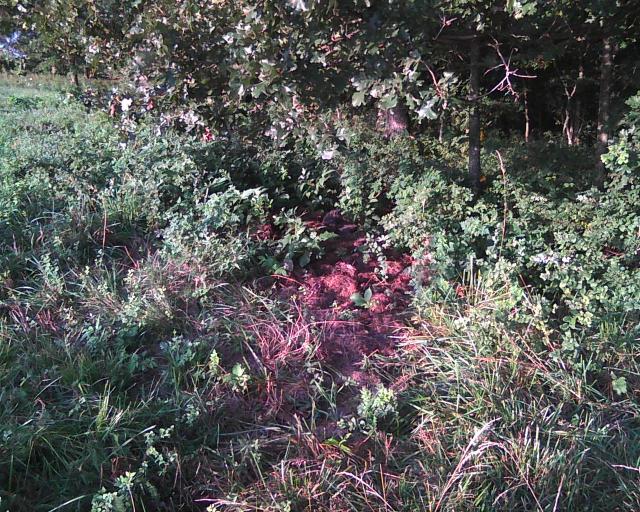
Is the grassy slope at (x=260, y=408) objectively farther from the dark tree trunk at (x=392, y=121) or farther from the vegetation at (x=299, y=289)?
the dark tree trunk at (x=392, y=121)

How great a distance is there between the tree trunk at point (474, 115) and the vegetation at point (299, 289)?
0.03m

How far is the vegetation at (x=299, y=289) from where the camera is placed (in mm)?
2502

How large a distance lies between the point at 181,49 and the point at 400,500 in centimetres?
276

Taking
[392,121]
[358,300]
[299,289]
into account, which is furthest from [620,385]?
[392,121]

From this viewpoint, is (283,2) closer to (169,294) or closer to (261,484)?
(169,294)

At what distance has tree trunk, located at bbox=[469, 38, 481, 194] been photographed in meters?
4.68

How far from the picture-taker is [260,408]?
2875 millimetres

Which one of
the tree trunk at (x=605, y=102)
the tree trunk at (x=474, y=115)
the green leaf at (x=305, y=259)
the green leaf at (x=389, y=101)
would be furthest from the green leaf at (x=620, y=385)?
the tree trunk at (x=605, y=102)

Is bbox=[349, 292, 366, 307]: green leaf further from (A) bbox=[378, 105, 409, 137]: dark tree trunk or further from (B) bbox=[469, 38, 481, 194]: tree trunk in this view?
(A) bbox=[378, 105, 409, 137]: dark tree trunk

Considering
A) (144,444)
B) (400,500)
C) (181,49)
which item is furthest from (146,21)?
(400,500)

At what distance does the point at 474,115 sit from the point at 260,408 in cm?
329

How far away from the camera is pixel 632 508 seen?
2416 millimetres

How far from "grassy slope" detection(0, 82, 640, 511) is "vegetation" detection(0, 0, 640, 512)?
0.01m

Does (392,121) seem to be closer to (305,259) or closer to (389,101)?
(305,259)
